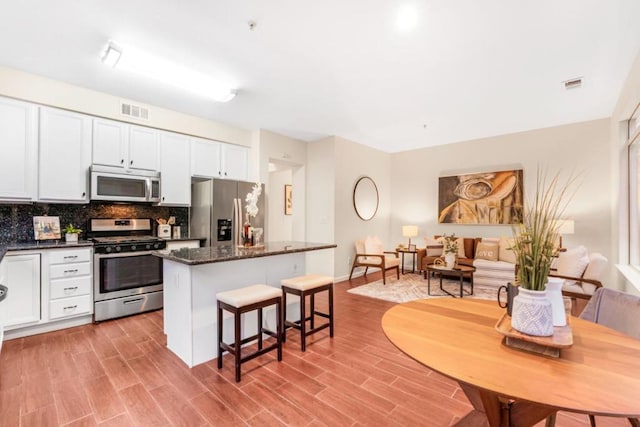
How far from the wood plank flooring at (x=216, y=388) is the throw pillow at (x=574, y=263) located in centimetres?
209

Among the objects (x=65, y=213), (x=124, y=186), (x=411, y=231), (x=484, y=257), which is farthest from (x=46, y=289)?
(x=484, y=257)

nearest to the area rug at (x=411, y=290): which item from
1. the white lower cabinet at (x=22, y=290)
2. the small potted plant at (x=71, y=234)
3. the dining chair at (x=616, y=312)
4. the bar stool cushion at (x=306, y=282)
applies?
the bar stool cushion at (x=306, y=282)

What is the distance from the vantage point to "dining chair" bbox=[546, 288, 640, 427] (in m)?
1.36

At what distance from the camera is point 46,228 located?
336 cm

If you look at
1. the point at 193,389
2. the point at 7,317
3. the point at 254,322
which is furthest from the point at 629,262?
the point at 7,317

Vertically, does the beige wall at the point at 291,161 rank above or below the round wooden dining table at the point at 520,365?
above

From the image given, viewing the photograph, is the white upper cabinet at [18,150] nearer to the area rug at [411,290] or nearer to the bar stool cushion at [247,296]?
the bar stool cushion at [247,296]

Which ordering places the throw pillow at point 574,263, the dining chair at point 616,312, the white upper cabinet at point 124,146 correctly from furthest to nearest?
the white upper cabinet at point 124,146 < the throw pillow at point 574,263 < the dining chair at point 616,312

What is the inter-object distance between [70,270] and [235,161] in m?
2.61

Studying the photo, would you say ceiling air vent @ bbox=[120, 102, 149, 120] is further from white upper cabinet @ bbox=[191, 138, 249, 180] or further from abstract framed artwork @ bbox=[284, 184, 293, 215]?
abstract framed artwork @ bbox=[284, 184, 293, 215]

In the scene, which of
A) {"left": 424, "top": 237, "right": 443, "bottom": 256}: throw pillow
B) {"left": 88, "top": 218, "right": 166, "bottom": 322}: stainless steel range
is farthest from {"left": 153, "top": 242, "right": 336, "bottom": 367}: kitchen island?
{"left": 424, "top": 237, "right": 443, "bottom": 256}: throw pillow

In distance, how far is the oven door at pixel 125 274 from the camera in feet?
10.8

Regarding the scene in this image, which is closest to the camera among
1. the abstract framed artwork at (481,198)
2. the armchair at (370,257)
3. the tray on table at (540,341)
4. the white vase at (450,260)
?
the tray on table at (540,341)

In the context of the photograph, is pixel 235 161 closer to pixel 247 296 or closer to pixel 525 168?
pixel 247 296
